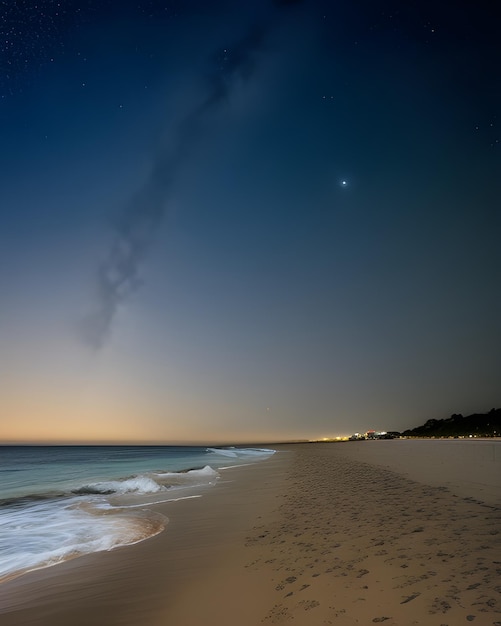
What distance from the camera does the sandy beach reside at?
4531 millimetres

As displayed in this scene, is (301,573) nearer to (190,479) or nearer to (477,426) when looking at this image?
(190,479)

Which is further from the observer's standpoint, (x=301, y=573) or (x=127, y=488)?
(x=127, y=488)

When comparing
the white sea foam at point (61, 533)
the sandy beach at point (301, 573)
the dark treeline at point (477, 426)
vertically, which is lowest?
the dark treeline at point (477, 426)

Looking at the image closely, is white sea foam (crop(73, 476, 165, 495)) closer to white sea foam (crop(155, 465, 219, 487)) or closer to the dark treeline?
white sea foam (crop(155, 465, 219, 487))

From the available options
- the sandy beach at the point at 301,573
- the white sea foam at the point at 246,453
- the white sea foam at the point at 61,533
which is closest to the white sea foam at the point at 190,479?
the white sea foam at the point at 61,533

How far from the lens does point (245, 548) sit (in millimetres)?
7891

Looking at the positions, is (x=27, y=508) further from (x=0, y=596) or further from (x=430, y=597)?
(x=430, y=597)

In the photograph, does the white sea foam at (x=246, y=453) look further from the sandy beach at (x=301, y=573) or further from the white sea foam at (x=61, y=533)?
the sandy beach at (x=301, y=573)

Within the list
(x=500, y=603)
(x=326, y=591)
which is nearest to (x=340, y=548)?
(x=326, y=591)

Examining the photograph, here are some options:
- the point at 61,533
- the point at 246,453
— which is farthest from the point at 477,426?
the point at 61,533

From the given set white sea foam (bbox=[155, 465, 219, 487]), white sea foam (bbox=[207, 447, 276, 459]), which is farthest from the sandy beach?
white sea foam (bbox=[207, 447, 276, 459])

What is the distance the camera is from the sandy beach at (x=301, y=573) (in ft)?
14.9

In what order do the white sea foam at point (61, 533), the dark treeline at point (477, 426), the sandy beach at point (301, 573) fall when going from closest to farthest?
the sandy beach at point (301, 573)
the white sea foam at point (61, 533)
the dark treeline at point (477, 426)

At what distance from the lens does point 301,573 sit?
19.1ft
